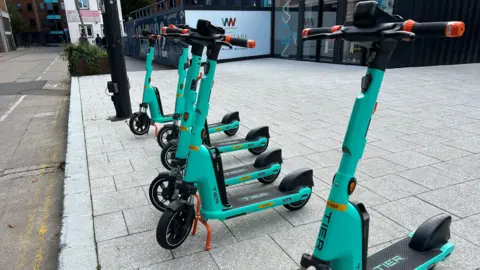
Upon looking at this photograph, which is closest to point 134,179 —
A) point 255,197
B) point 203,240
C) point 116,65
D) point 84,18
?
point 203,240

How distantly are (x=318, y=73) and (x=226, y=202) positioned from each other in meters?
9.88

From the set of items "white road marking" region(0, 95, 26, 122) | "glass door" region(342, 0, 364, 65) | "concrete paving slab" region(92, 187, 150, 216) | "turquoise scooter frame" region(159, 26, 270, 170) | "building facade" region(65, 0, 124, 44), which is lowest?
"white road marking" region(0, 95, 26, 122)

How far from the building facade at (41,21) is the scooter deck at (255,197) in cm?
6650

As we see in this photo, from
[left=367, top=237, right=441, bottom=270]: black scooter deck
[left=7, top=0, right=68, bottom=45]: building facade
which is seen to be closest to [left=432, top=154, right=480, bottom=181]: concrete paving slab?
[left=367, top=237, right=441, bottom=270]: black scooter deck

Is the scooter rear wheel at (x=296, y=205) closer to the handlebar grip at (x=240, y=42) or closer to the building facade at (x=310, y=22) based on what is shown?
the handlebar grip at (x=240, y=42)

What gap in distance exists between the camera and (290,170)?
162 inches

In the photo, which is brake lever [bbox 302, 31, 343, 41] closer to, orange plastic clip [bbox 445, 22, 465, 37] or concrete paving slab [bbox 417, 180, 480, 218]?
orange plastic clip [bbox 445, 22, 465, 37]

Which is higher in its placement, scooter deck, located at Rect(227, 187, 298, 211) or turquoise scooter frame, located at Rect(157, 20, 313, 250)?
turquoise scooter frame, located at Rect(157, 20, 313, 250)

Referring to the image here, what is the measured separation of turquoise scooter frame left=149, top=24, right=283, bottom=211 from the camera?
3.15 metres

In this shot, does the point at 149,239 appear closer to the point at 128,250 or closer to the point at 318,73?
the point at 128,250

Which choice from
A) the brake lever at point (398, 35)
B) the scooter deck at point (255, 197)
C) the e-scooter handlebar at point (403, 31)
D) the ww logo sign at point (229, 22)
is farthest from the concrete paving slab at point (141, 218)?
the ww logo sign at point (229, 22)

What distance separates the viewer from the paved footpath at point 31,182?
9.67 ft

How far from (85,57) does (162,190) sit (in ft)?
38.4

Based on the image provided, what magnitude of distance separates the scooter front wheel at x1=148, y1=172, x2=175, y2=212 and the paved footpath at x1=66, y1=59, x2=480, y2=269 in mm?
113
